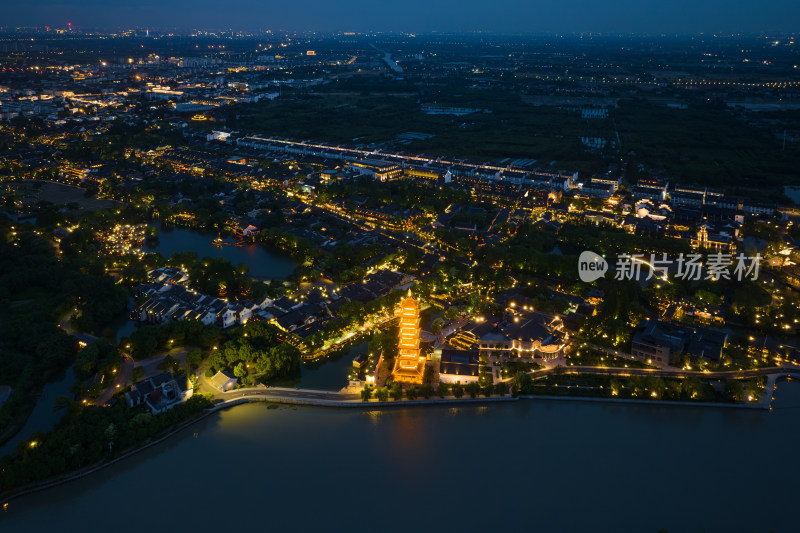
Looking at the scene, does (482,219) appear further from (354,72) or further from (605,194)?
(354,72)

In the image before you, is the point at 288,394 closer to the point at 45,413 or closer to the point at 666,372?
the point at 45,413

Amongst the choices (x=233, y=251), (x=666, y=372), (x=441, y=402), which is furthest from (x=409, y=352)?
(x=233, y=251)

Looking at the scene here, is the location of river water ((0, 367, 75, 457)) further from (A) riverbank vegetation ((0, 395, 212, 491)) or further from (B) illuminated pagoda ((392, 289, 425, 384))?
(B) illuminated pagoda ((392, 289, 425, 384))

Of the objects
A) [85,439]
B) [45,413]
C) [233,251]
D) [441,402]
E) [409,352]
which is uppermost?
[233,251]

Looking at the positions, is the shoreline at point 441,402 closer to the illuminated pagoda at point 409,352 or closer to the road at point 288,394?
the road at point 288,394

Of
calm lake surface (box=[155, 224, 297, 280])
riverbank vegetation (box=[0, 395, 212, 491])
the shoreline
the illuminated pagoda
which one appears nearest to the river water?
riverbank vegetation (box=[0, 395, 212, 491])

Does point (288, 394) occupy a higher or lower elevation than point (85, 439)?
lower

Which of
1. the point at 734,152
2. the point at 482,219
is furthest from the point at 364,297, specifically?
the point at 734,152
